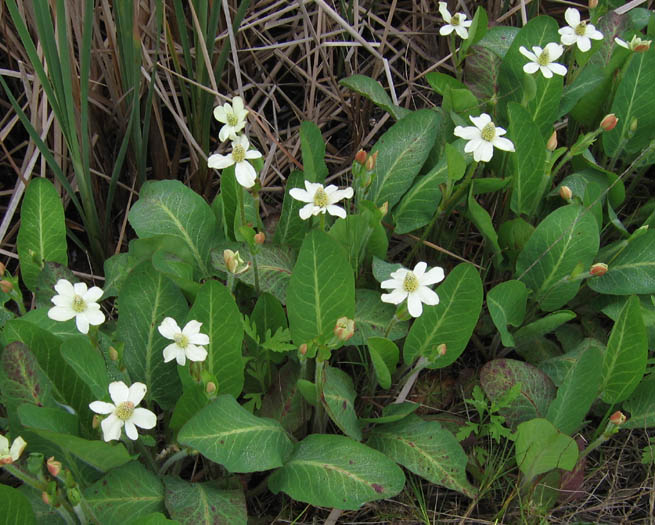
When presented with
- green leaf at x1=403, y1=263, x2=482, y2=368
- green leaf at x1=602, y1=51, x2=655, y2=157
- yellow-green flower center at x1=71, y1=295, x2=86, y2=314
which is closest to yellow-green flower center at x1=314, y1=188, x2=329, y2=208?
green leaf at x1=403, y1=263, x2=482, y2=368

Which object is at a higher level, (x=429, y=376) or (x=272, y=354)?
(x=272, y=354)

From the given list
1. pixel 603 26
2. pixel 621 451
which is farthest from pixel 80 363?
pixel 603 26

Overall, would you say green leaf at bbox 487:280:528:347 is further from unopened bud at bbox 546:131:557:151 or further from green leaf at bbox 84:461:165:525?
green leaf at bbox 84:461:165:525

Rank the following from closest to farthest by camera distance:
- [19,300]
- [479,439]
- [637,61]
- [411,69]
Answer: [19,300]
[479,439]
[637,61]
[411,69]

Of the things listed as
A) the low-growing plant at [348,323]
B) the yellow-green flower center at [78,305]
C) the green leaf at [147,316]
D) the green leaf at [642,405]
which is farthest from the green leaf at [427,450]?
the yellow-green flower center at [78,305]

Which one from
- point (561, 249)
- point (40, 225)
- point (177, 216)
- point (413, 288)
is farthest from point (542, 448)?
point (40, 225)

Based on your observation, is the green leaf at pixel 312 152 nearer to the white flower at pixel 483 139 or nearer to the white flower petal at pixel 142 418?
the white flower at pixel 483 139

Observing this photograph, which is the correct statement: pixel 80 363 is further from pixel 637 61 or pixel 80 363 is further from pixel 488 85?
pixel 637 61
